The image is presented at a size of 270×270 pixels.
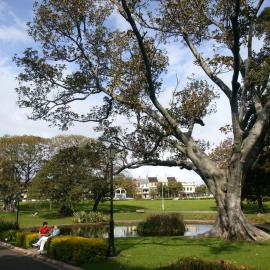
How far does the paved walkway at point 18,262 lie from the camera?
1501 centimetres

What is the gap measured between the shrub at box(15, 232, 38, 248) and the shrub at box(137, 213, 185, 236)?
11.5 meters

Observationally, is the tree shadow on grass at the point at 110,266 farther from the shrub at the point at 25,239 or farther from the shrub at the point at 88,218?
the shrub at the point at 88,218

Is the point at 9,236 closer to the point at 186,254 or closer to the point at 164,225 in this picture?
the point at 164,225

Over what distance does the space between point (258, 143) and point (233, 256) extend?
7898 mm

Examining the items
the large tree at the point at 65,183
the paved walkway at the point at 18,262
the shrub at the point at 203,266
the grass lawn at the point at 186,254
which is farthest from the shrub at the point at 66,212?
the shrub at the point at 203,266

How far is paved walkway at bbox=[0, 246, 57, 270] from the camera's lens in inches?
591

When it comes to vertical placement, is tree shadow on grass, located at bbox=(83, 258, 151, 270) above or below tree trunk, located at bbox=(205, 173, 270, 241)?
below

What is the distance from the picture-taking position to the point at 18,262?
16406 mm

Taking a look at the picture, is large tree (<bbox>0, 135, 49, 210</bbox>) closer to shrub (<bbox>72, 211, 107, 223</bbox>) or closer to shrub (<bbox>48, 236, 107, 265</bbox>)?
shrub (<bbox>72, 211, 107, 223</bbox>)

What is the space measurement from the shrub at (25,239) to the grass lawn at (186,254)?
16.3ft

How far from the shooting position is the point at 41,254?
18344 millimetres

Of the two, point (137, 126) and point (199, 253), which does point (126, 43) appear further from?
point (199, 253)

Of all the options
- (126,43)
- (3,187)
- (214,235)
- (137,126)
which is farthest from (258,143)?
(3,187)

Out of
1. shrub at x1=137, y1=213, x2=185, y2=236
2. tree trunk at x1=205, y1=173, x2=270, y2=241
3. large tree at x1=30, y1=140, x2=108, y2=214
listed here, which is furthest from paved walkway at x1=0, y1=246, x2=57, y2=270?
large tree at x1=30, y1=140, x2=108, y2=214
